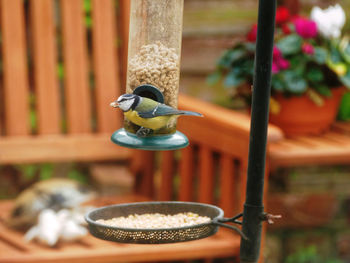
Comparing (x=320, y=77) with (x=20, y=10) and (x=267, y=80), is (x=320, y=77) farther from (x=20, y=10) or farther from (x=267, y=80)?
(x=267, y=80)

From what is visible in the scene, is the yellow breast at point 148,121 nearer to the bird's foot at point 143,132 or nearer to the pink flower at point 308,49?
the bird's foot at point 143,132

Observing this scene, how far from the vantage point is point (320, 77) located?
2.38 m

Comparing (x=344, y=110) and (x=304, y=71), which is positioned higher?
(x=304, y=71)

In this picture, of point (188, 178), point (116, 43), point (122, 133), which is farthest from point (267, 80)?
point (116, 43)

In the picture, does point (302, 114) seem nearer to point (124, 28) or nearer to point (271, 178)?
point (271, 178)

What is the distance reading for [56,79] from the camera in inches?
96.0

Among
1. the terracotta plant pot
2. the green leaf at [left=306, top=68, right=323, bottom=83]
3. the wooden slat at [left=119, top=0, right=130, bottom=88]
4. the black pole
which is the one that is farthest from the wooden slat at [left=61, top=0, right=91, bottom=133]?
the black pole

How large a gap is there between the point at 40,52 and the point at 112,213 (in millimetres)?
1357

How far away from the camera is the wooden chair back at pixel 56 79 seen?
2381 mm

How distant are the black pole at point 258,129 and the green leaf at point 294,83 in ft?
4.56

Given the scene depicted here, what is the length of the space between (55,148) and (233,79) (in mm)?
669

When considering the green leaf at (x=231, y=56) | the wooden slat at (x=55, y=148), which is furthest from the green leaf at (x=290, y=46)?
the wooden slat at (x=55, y=148)

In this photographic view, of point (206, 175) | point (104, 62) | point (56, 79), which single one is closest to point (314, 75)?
point (206, 175)

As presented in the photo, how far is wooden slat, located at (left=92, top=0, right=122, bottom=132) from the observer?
2471mm
